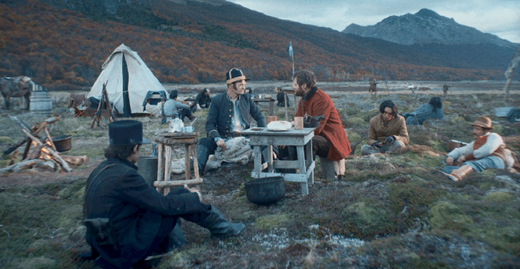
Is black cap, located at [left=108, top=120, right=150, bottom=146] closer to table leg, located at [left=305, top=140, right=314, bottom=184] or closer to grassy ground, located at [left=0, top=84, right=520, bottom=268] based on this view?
grassy ground, located at [left=0, top=84, right=520, bottom=268]

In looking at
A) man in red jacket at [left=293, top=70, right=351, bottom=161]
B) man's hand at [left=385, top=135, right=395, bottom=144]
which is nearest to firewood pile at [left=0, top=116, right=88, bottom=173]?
man in red jacket at [left=293, top=70, right=351, bottom=161]

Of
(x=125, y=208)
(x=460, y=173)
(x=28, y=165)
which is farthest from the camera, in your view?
(x=28, y=165)

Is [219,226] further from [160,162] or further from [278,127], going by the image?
[278,127]

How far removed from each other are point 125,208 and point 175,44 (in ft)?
114

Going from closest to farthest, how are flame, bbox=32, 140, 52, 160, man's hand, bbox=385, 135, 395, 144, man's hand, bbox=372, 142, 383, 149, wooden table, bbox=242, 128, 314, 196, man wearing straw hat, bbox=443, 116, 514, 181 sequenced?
wooden table, bbox=242, 128, 314, 196
man wearing straw hat, bbox=443, 116, 514, 181
flame, bbox=32, 140, 52, 160
man's hand, bbox=385, 135, 395, 144
man's hand, bbox=372, 142, 383, 149

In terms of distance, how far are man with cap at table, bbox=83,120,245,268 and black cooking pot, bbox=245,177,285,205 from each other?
1028 millimetres

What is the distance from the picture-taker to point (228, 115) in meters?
4.98

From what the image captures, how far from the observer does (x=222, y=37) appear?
44.1m

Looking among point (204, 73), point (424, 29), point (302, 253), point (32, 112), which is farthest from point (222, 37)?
point (424, 29)

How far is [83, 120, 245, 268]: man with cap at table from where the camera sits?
6.94 feet

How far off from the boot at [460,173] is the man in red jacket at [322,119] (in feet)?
4.34

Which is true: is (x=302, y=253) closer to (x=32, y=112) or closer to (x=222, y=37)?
(x=32, y=112)

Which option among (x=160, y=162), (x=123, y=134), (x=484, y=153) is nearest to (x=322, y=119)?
(x=160, y=162)

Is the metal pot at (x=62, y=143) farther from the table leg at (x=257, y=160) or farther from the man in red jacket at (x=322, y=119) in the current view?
the man in red jacket at (x=322, y=119)
